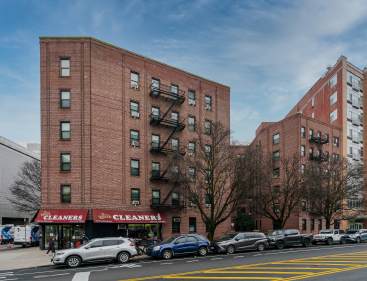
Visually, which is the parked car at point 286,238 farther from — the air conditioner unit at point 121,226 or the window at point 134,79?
the window at point 134,79

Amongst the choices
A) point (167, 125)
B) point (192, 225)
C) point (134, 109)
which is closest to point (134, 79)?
point (134, 109)

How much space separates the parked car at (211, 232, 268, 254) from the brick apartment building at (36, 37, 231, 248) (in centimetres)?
900

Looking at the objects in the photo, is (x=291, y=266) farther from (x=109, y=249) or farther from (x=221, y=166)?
(x=221, y=166)

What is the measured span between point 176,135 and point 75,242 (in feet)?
49.7

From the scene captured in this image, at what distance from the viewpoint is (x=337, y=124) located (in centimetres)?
5641

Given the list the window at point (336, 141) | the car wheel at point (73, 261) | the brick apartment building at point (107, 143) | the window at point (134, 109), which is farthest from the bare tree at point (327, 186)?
the car wheel at point (73, 261)

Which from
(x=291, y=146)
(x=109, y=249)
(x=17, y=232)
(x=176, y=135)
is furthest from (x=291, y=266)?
(x=291, y=146)

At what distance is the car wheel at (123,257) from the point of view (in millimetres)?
19953

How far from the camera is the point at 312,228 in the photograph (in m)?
48.9

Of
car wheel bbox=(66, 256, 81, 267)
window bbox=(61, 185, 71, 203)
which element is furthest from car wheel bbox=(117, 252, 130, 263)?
window bbox=(61, 185, 71, 203)

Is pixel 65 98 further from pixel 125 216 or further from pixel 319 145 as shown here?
pixel 319 145

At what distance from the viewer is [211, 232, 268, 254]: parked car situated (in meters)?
24.3

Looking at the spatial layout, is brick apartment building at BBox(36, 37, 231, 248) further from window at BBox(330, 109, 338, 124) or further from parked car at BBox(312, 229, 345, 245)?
window at BBox(330, 109, 338, 124)

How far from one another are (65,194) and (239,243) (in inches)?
618
